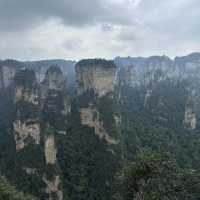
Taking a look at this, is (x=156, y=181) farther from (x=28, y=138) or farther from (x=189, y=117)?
(x=189, y=117)

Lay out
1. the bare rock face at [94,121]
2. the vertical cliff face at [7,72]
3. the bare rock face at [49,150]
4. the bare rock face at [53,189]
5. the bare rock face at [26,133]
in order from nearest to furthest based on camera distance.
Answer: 1. the bare rock face at [53,189]
2. the bare rock face at [49,150]
3. the bare rock face at [26,133]
4. the bare rock face at [94,121]
5. the vertical cliff face at [7,72]

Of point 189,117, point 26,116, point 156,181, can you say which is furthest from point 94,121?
point 156,181

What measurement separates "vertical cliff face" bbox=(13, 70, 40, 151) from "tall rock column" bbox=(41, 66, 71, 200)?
155 centimetres

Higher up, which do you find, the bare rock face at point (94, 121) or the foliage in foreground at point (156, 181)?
the foliage in foreground at point (156, 181)

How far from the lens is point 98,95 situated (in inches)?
2753

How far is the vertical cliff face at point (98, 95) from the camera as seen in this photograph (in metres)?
64.6

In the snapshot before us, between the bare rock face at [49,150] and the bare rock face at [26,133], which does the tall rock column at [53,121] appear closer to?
the bare rock face at [49,150]

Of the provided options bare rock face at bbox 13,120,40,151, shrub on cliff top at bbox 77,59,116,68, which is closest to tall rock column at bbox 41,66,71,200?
bare rock face at bbox 13,120,40,151

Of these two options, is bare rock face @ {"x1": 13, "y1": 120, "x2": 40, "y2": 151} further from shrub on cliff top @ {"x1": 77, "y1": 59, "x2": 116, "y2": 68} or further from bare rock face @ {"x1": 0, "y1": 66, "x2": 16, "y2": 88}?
bare rock face @ {"x1": 0, "y1": 66, "x2": 16, "y2": 88}

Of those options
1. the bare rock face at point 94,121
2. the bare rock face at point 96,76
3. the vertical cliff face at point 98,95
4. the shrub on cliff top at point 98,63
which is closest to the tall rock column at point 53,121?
the vertical cliff face at point 98,95

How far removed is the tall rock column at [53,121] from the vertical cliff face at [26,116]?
5.08 feet

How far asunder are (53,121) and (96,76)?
35.6 feet

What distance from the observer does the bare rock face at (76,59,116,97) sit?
235 feet

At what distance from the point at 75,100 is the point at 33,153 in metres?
22.3
